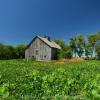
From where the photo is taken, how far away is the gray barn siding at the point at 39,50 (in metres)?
80.1

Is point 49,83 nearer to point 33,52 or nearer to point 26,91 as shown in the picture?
point 26,91

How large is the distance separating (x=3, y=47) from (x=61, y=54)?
Answer: 1576cm

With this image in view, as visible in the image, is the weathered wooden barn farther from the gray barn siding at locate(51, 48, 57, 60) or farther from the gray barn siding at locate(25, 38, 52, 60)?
the gray barn siding at locate(51, 48, 57, 60)

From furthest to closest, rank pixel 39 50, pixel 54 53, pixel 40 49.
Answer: pixel 54 53 → pixel 39 50 → pixel 40 49

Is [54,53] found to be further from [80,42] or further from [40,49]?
[80,42]

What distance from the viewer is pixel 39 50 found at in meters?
80.8

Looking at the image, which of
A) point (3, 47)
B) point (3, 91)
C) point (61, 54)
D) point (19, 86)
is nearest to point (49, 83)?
point (19, 86)

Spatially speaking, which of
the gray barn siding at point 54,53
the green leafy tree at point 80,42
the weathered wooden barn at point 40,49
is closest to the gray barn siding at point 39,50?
the weathered wooden barn at point 40,49

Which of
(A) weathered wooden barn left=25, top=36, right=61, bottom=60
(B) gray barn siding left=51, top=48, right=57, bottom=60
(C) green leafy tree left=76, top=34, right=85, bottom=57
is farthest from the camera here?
(C) green leafy tree left=76, top=34, right=85, bottom=57

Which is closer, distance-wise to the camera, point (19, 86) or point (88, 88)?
point (88, 88)

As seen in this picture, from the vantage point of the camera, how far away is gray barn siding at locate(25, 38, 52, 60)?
80062 mm

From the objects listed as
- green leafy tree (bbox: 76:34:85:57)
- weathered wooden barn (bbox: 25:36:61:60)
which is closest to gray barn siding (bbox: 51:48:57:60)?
weathered wooden barn (bbox: 25:36:61:60)

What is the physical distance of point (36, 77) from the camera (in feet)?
39.7

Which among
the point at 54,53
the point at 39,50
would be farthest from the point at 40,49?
the point at 54,53
